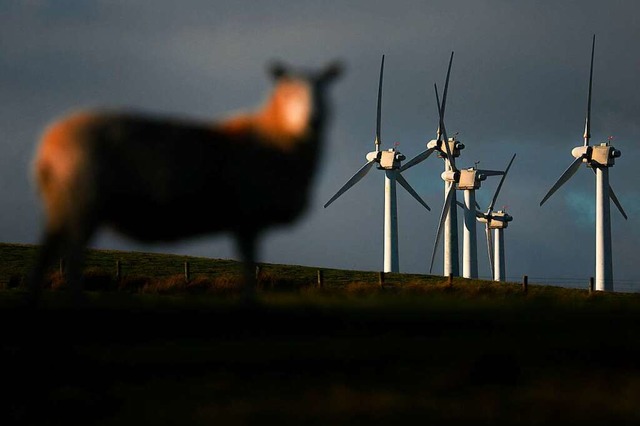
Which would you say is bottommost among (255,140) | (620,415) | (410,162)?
(620,415)

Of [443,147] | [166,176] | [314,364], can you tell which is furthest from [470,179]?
[314,364]

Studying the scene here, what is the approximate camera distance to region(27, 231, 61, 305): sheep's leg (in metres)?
8.90

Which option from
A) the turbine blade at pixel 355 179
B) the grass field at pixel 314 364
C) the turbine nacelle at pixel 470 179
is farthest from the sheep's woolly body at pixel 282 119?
the turbine nacelle at pixel 470 179

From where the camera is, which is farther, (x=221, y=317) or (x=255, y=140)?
(x=255, y=140)

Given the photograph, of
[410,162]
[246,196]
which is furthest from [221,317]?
[410,162]

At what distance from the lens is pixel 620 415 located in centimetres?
482

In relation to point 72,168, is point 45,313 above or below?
below

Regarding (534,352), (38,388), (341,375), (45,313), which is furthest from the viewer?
(45,313)

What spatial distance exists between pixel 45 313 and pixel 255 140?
111 inches

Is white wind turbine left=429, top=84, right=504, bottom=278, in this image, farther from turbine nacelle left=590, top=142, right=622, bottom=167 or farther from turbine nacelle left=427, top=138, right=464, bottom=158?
turbine nacelle left=590, top=142, right=622, bottom=167

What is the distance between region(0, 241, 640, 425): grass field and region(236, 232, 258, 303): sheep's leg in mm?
163

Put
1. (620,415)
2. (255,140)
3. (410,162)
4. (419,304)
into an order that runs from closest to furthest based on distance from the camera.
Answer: (620,415)
(255,140)
(419,304)
(410,162)

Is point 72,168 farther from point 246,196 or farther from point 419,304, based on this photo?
point 419,304

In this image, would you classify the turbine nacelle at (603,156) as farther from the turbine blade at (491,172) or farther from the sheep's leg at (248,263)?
the sheep's leg at (248,263)
